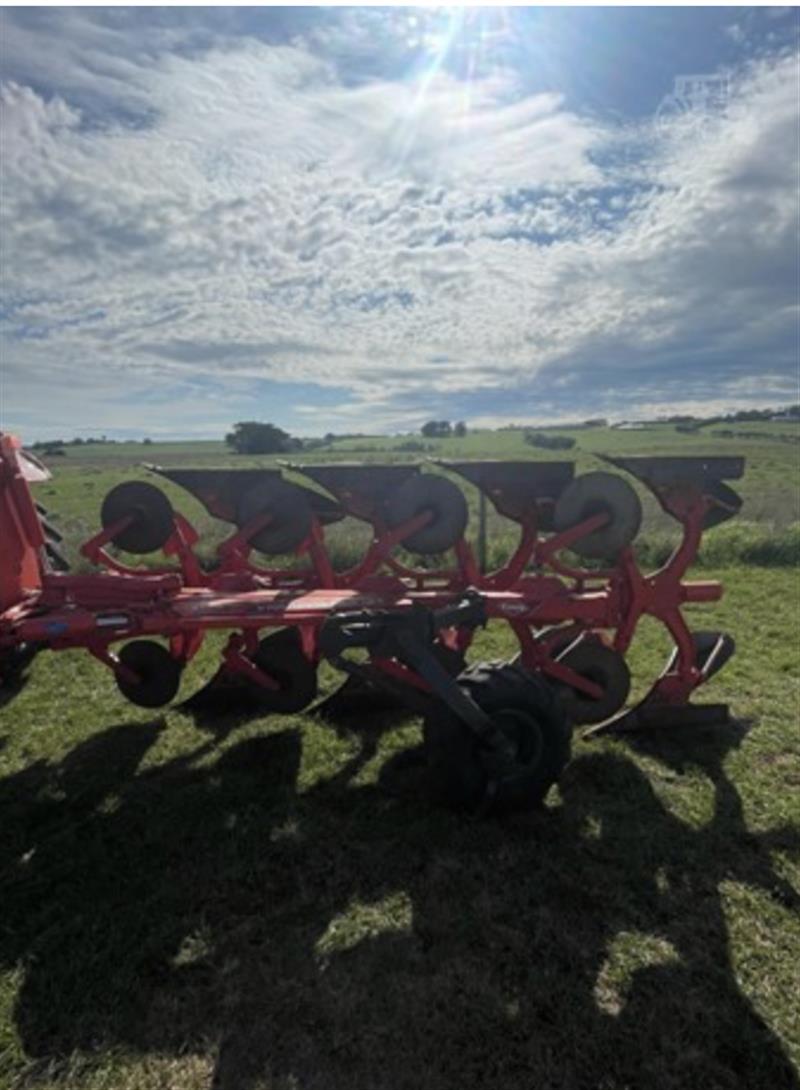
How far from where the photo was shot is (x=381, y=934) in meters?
3.25

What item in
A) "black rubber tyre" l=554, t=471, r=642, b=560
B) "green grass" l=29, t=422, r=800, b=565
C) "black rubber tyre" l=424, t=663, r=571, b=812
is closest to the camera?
"black rubber tyre" l=424, t=663, r=571, b=812

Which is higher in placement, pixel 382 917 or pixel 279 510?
pixel 279 510

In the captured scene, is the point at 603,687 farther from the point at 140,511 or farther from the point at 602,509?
the point at 140,511

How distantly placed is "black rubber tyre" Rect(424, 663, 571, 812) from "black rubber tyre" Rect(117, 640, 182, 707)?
211 cm

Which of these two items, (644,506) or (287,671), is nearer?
(287,671)

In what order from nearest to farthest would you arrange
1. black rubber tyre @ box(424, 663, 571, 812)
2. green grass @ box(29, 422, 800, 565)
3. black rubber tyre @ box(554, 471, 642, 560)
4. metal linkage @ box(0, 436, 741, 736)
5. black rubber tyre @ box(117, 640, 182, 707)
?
black rubber tyre @ box(424, 663, 571, 812) < metal linkage @ box(0, 436, 741, 736) < black rubber tyre @ box(554, 471, 642, 560) < black rubber tyre @ box(117, 640, 182, 707) < green grass @ box(29, 422, 800, 565)

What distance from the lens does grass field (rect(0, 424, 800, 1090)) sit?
264 centimetres

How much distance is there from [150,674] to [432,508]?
90.4 inches

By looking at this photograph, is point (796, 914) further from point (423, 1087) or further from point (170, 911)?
point (170, 911)

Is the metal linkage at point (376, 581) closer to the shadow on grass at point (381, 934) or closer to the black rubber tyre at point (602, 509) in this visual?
the black rubber tyre at point (602, 509)

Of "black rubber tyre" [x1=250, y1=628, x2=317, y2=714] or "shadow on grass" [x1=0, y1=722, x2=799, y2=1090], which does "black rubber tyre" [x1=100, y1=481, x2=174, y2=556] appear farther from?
"shadow on grass" [x1=0, y1=722, x2=799, y2=1090]

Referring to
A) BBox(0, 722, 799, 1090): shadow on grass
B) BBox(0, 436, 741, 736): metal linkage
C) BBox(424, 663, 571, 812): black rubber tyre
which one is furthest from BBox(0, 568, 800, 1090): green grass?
BBox(0, 436, 741, 736): metal linkage

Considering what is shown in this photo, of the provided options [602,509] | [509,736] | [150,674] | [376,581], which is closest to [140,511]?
[150,674]

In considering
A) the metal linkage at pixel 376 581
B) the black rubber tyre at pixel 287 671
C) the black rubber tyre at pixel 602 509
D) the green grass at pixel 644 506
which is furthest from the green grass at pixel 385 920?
the green grass at pixel 644 506
